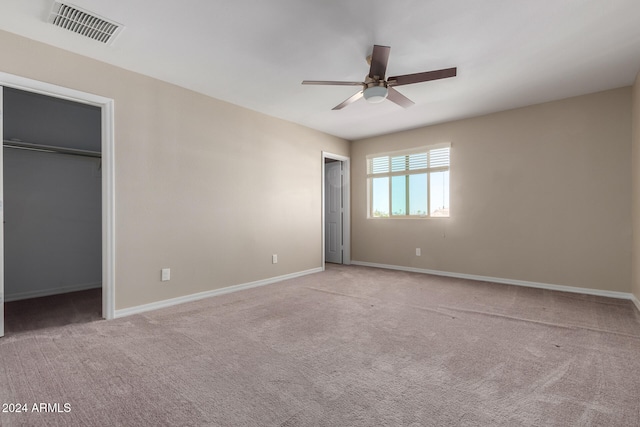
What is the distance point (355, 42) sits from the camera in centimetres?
267

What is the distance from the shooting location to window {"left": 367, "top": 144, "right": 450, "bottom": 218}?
5.20 m

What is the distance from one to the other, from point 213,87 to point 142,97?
774 millimetres

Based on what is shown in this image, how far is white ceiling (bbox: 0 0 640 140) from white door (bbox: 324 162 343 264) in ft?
8.72

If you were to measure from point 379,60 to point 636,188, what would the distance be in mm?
3307

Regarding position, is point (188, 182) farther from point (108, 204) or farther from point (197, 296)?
point (197, 296)

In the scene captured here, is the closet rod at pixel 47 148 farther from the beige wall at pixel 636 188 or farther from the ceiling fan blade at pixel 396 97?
the beige wall at pixel 636 188

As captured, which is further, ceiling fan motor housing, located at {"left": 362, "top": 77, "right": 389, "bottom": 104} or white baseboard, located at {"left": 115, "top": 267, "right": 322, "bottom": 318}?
white baseboard, located at {"left": 115, "top": 267, "right": 322, "bottom": 318}

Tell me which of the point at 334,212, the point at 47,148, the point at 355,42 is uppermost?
the point at 355,42

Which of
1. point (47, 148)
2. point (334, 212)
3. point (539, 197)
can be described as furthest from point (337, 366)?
point (334, 212)

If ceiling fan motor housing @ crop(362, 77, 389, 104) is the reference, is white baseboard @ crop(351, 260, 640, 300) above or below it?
below

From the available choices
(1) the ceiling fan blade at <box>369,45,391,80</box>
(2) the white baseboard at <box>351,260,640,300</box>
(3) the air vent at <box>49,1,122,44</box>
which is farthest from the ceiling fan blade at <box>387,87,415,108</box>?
(2) the white baseboard at <box>351,260,640,300</box>

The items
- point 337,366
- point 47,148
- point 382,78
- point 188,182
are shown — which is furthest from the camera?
point 47,148

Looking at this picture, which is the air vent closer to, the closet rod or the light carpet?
the closet rod

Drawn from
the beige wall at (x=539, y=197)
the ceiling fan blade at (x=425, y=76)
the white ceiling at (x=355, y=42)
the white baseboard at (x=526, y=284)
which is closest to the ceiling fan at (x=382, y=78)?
the ceiling fan blade at (x=425, y=76)
